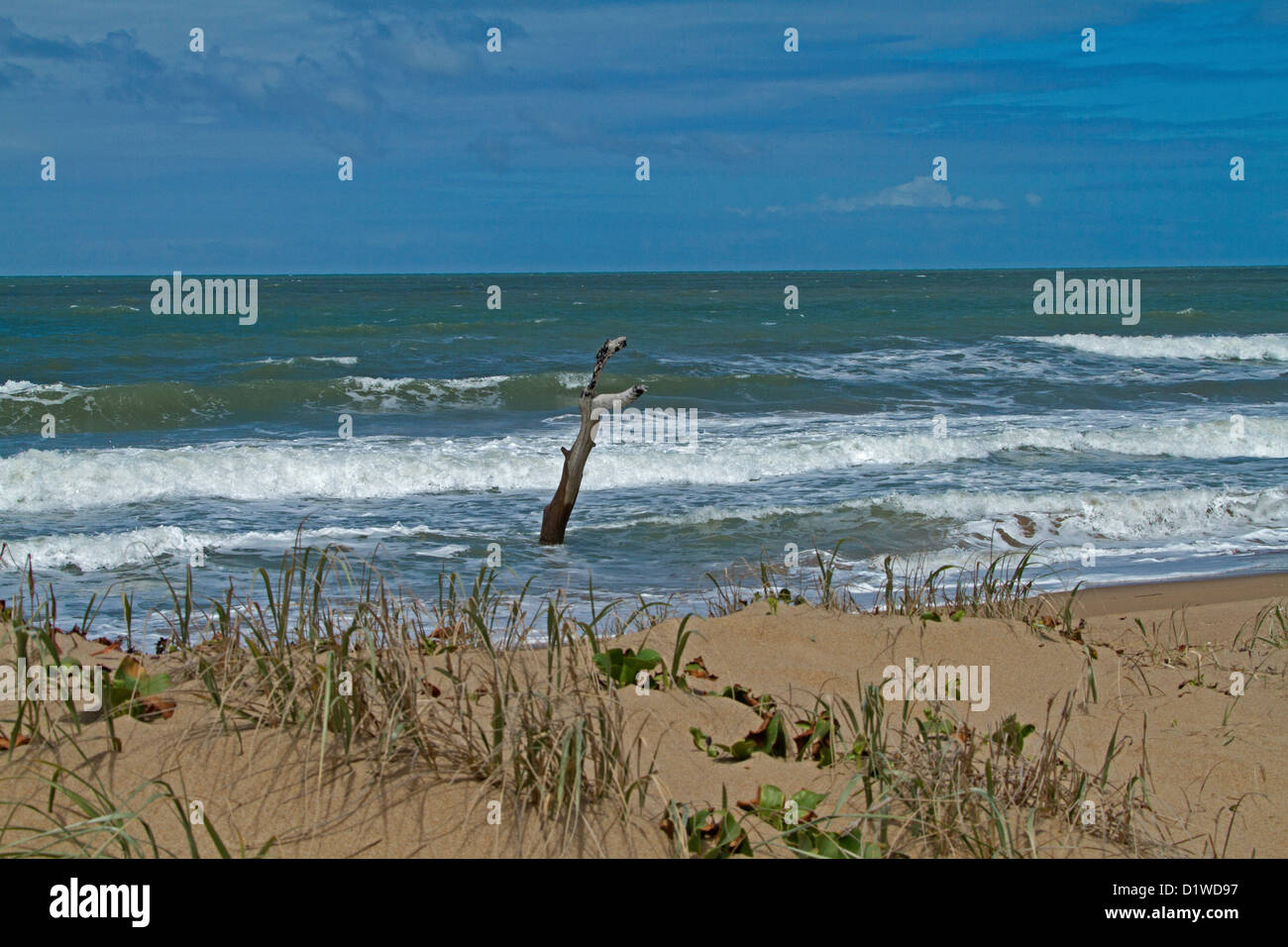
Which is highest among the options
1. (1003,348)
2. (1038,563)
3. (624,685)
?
(1003,348)

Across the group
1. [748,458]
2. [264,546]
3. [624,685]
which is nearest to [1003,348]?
[748,458]

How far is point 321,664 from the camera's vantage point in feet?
10.1

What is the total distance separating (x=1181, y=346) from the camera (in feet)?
104

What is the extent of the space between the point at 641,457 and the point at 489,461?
1982mm

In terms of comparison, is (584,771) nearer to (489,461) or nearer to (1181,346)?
(489,461)

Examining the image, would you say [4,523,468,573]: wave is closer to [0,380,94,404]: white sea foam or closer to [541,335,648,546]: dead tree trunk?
[541,335,648,546]: dead tree trunk

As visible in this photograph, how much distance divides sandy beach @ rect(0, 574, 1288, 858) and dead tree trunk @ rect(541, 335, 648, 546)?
14.1 feet

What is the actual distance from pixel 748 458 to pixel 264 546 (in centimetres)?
671

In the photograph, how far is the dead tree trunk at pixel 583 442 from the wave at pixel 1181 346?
24.9m

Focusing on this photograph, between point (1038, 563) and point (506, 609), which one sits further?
point (1038, 563)

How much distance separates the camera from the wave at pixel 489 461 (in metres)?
12.3

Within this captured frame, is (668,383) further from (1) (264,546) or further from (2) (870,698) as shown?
(2) (870,698)
